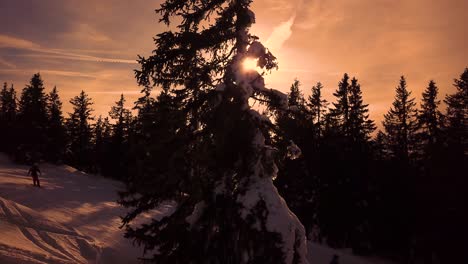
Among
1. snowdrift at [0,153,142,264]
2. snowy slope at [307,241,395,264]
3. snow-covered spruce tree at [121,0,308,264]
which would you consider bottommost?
snowy slope at [307,241,395,264]

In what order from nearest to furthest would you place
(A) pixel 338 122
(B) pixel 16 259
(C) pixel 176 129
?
1. (C) pixel 176 129
2. (B) pixel 16 259
3. (A) pixel 338 122

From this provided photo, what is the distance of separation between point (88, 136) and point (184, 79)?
57659 mm

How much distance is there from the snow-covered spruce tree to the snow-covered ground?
19.5 ft

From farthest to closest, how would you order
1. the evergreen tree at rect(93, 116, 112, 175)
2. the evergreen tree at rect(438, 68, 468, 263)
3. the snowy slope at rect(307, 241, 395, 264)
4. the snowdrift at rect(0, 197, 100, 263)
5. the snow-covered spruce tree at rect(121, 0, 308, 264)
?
1. the evergreen tree at rect(93, 116, 112, 175)
2. the snowy slope at rect(307, 241, 395, 264)
3. the evergreen tree at rect(438, 68, 468, 263)
4. the snowdrift at rect(0, 197, 100, 263)
5. the snow-covered spruce tree at rect(121, 0, 308, 264)

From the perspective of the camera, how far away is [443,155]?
2284 cm

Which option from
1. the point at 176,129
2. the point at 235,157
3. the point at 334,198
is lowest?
the point at 334,198

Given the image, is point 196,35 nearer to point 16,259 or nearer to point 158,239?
point 158,239

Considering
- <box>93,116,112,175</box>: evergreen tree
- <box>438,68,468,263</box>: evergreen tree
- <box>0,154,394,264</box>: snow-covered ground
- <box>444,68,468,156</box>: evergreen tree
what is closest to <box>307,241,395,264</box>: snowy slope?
<box>0,154,394,264</box>: snow-covered ground

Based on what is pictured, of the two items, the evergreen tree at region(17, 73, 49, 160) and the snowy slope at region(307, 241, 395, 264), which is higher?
the evergreen tree at region(17, 73, 49, 160)

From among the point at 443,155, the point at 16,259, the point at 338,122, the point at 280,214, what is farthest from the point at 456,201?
the point at 16,259

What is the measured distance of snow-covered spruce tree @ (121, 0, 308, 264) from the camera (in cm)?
692

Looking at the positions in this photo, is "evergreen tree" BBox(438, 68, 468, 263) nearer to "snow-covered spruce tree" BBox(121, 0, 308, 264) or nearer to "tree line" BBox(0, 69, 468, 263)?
"tree line" BBox(0, 69, 468, 263)

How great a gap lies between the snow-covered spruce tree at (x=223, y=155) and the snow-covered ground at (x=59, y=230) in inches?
233

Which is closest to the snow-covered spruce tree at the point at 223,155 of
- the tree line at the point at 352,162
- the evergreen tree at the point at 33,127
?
the tree line at the point at 352,162
